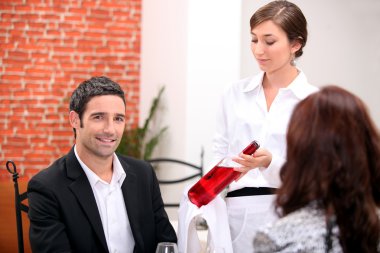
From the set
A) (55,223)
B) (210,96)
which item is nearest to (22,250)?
(55,223)

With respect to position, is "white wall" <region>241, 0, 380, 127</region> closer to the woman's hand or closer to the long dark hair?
the woman's hand

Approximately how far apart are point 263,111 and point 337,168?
0.97 m

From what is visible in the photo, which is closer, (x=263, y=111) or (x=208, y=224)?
(x=208, y=224)

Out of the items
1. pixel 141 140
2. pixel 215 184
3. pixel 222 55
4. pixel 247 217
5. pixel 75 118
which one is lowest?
pixel 141 140

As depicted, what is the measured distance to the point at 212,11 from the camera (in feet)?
16.0

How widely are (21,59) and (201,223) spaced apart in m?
3.29

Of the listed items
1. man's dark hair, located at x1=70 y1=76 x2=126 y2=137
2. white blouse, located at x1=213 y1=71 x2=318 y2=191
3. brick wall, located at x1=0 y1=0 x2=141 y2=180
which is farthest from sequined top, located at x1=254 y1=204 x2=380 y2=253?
brick wall, located at x1=0 y1=0 x2=141 y2=180

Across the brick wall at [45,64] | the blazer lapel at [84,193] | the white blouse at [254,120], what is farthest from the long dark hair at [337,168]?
the brick wall at [45,64]

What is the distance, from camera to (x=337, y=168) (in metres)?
1.12

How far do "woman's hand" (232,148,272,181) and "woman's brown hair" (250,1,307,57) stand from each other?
18.4 inches

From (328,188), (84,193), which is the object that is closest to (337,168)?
(328,188)

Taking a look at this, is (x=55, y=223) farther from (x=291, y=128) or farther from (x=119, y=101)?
(x=291, y=128)

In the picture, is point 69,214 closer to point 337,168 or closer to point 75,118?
point 75,118

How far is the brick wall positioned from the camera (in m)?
5.55
